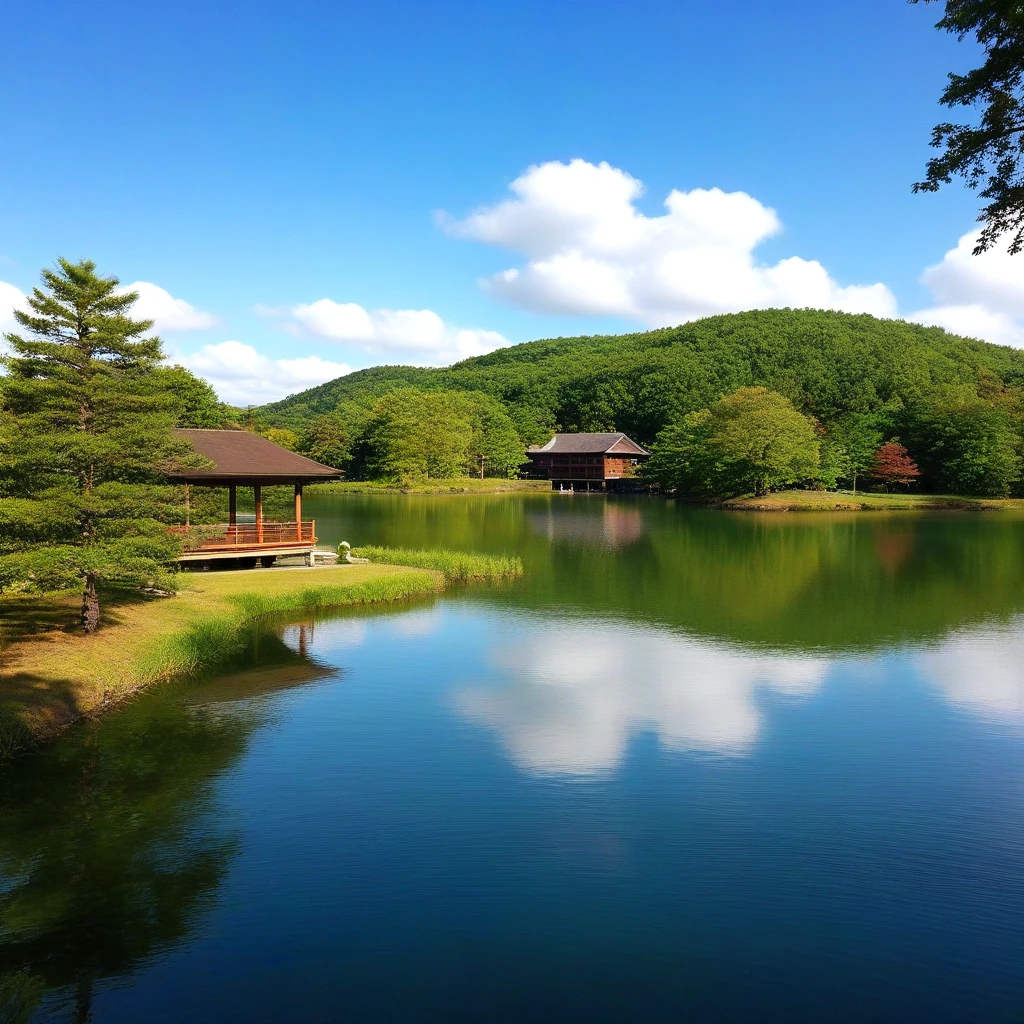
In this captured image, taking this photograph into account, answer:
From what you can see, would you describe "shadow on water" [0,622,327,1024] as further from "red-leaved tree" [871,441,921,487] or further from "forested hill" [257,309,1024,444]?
"forested hill" [257,309,1024,444]

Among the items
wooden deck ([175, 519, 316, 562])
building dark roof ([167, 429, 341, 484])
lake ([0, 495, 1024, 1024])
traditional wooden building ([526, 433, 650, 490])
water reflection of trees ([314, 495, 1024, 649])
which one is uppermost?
traditional wooden building ([526, 433, 650, 490])

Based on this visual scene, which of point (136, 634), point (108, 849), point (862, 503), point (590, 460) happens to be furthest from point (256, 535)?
point (590, 460)

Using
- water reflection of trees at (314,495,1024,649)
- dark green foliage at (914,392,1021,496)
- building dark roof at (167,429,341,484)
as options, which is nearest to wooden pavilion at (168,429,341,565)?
building dark roof at (167,429,341,484)

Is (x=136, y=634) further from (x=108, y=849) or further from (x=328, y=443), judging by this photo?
(x=328, y=443)

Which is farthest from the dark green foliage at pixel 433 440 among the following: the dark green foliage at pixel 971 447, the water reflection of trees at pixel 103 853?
the water reflection of trees at pixel 103 853

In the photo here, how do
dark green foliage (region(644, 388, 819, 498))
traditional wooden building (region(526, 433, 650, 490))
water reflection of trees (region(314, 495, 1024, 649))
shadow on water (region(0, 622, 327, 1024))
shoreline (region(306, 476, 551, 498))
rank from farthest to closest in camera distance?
1. traditional wooden building (region(526, 433, 650, 490))
2. shoreline (region(306, 476, 551, 498))
3. dark green foliage (region(644, 388, 819, 498))
4. water reflection of trees (region(314, 495, 1024, 649))
5. shadow on water (region(0, 622, 327, 1024))

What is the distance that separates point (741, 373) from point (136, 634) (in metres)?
90.4

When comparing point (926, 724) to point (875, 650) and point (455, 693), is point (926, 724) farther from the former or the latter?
point (455, 693)

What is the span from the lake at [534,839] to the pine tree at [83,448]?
2.50 metres

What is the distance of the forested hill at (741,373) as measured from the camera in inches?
3223

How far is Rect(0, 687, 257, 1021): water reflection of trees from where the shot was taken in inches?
238

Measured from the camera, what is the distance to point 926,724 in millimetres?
11562

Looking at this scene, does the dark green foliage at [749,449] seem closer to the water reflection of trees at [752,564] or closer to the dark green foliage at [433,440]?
the water reflection of trees at [752,564]

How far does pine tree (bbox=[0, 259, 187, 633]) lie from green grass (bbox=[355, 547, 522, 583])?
11472mm
